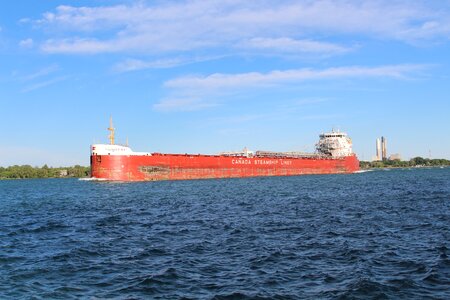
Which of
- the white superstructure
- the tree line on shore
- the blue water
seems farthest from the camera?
the tree line on shore

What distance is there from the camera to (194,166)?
77.6 meters

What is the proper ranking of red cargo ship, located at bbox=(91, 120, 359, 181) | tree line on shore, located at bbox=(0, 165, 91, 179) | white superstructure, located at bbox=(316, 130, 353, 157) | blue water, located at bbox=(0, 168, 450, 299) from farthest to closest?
1. tree line on shore, located at bbox=(0, 165, 91, 179)
2. white superstructure, located at bbox=(316, 130, 353, 157)
3. red cargo ship, located at bbox=(91, 120, 359, 181)
4. blue water, located at bbox=(0, 168, 450, 299)

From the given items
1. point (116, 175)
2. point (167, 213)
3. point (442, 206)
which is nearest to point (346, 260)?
point (167, 213)

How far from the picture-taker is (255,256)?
1510 centimetres

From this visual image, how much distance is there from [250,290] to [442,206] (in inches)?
882

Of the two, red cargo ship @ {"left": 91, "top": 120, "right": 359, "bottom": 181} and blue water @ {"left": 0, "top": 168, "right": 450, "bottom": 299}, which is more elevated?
red cargo ship @ {"left": 91, "top": 120, "right": 359, "bottom": 181}

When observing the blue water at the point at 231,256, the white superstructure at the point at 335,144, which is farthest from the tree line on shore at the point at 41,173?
the blue water at the point at 231,256

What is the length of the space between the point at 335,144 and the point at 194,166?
158 feet

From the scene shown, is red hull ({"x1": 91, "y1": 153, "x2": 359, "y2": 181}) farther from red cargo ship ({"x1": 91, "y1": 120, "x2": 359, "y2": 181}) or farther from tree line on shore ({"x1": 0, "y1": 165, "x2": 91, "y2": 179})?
tree line on shore ({"x1": 0, "y1": 165, "x2": 91, "y2": 179})

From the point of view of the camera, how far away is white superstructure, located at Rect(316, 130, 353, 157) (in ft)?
365

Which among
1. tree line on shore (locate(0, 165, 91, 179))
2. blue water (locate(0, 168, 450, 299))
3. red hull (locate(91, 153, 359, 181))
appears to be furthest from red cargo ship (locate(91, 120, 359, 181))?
tree line on shore (locate(0, 165, 91, 179))

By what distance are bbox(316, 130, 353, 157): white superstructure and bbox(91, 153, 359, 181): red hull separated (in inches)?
289

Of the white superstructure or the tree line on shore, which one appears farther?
the tree line on shore

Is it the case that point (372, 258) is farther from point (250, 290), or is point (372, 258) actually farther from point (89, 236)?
point (89, 236)
